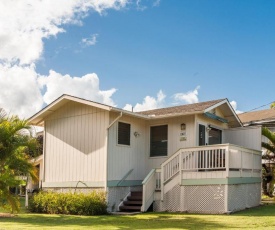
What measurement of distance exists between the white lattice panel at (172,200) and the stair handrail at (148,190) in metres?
0.59

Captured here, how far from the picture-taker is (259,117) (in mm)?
29125

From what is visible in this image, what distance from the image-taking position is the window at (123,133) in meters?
17.5

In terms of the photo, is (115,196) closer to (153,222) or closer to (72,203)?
(72,203)

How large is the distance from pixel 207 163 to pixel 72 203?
17.9ft

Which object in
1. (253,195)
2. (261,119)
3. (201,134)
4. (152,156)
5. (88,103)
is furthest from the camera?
(261,119)

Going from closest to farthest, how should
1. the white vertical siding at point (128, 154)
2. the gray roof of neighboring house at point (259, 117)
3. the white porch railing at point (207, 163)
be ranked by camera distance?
1. the white porch railing at point (207, 163)
2. the white vertical siding at point (128, 154)
3. the gray roof of neighboring house at point (259, 117)

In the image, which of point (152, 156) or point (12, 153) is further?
point (152, 156)

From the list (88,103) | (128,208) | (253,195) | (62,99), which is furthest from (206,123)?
(62,99)

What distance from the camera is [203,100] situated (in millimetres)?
20594

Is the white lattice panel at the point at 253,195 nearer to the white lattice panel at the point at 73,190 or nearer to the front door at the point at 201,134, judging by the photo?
the front door at the point at 201,134

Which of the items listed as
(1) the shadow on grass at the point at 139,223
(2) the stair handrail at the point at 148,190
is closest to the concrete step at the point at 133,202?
(2) the stair handrail at the point at 148,190

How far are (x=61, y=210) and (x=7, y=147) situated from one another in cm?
344

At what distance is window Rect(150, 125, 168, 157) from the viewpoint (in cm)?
1859

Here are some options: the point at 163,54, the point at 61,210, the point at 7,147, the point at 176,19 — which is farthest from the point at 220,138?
the point at 7,147
